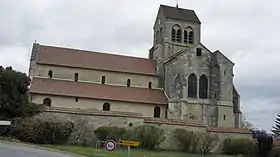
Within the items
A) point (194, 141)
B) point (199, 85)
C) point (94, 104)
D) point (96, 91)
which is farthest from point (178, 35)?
point (194, 141)

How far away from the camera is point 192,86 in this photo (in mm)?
45656

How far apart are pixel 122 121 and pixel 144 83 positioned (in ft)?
48.7

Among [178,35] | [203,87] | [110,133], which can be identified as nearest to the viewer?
[110,133]

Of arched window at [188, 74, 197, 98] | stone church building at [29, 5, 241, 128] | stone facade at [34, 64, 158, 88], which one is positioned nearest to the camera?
stone church building at [29, 5, 241, 128]

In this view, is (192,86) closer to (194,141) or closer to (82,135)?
(194,141)

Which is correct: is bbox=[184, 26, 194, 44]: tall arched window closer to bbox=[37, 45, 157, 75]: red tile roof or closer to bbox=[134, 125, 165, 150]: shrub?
bbox=[37, 45, 157, 75]: red tile roof

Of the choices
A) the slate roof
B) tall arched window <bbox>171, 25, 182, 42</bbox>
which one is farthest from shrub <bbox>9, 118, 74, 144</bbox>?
the slate roof

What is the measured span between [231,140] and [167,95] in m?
12.1

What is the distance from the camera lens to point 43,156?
59.5 ft

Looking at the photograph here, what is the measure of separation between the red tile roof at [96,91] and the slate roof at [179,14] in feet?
39.6

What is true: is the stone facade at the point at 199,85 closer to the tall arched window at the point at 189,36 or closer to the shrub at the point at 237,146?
the tall arched window at the point at 189,36

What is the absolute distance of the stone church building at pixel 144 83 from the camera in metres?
42.2

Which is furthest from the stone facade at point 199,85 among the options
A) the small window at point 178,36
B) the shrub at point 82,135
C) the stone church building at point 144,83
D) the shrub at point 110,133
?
the shrub at point 82,135

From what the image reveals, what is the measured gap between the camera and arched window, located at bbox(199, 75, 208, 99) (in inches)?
1802
